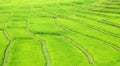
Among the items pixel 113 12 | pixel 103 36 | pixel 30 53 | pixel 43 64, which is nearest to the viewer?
pixel 43 64

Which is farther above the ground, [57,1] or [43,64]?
[43,64]

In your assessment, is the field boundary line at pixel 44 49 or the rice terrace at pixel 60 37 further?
the rice terrace at pixel 60 37

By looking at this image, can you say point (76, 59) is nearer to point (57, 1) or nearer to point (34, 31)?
point (34, 31)

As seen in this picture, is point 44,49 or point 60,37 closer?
point 44,49

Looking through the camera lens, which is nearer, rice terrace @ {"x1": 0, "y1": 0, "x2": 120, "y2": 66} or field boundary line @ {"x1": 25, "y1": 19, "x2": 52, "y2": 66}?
A: field boundary line @ {"x1": 25, "y1": 19, "x2": 52, "y2": 66}

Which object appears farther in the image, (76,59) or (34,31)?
(34,31)

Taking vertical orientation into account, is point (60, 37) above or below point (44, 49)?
below

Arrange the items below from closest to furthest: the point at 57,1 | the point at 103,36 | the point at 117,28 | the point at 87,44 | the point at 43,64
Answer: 1. the point at 43,64
2. the point at 87,44
3. the point at 103,36
4. the point at 117,28
5. the point at 57,1

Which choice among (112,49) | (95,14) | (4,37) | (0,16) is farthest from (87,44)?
(0,16)
